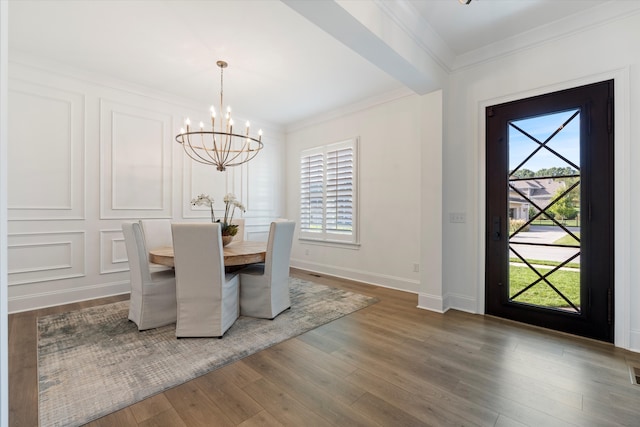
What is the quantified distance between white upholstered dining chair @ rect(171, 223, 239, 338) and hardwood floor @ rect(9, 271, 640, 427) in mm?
573

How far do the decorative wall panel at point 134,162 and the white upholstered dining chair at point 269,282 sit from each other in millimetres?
2113

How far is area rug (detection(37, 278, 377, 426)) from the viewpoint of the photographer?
1675 millimetres

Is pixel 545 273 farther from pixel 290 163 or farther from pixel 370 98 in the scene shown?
pixel 290 163

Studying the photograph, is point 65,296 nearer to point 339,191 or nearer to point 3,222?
point 3,222

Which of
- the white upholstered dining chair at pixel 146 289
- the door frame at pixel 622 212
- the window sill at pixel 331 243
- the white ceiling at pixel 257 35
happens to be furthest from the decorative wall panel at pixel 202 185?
the door frame at pixel 622 212

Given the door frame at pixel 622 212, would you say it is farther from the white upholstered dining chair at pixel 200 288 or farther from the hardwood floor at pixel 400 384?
the white upholstered dining chair at pixel 200 288

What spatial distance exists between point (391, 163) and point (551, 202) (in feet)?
6.58

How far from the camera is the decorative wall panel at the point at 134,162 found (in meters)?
3.76

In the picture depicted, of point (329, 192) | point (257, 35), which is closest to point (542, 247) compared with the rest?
point (329, 192)

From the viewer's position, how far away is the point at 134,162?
3988 mm

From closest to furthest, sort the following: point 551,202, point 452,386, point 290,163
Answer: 1. point 452,386
2. point 551,202
3. point 290,163

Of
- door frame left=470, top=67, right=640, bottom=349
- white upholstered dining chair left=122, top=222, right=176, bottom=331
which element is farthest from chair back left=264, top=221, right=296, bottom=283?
door frame left=470, top=67, right=640, bottom=349

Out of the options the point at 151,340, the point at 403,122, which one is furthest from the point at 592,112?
the point at 151,340

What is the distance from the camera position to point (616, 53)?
94.1 inches
